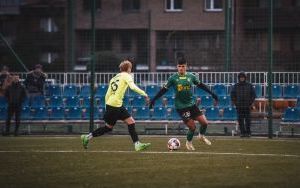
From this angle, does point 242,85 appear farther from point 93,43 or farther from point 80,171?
point 80,171

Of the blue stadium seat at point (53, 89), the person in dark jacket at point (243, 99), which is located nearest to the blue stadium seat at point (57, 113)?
the blue stadium seat at point (53, 89)

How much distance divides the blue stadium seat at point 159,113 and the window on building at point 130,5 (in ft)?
79.6

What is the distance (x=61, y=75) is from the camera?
2559 cm

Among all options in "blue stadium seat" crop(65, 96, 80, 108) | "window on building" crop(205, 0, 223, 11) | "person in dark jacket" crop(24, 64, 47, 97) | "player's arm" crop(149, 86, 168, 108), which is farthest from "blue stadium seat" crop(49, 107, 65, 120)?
"window on building" crop(205, 0, 223, 11)

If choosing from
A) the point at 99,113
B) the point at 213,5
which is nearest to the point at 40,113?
the point at 99,113

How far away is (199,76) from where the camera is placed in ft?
81.0

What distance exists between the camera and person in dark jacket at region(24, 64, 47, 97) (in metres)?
24.9

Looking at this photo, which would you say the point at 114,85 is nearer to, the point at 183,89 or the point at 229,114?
the point at 183,89

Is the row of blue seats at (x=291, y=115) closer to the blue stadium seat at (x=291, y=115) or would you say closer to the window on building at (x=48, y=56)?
the blue stadium seat at (x=291, y=115)

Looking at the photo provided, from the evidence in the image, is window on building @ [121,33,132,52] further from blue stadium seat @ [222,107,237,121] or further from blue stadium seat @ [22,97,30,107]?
blue stadium seat @ [222,107,237,121]

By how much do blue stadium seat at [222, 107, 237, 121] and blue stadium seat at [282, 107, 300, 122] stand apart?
1.60 meters

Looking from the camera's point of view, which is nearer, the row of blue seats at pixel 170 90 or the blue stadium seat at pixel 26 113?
the row of blue seats at pixel 170 90

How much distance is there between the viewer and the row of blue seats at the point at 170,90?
944 inches

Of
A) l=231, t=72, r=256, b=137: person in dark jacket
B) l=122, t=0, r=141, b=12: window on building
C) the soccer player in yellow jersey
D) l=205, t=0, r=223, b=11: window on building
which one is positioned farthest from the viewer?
l=122, t=0, r=141, b=12: window on building
